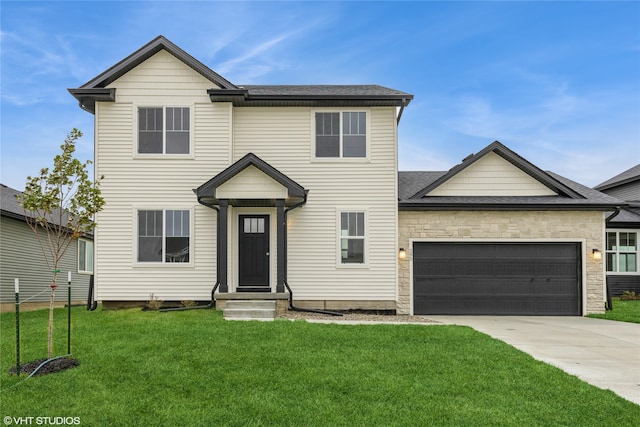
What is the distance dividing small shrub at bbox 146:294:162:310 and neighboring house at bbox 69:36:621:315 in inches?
6.4

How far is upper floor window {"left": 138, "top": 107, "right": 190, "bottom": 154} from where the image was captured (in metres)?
12.9

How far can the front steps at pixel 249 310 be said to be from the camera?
10787 mm

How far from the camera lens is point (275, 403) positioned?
5176 mm

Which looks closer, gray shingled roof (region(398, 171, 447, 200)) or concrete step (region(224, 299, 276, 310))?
concrete step (region(224, 299, 276, 310))

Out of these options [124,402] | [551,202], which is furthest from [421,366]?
[551,202]

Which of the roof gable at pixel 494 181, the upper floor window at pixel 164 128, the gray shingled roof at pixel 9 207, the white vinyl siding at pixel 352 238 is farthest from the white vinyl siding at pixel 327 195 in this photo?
the gray shingled roof at pixel 9 207

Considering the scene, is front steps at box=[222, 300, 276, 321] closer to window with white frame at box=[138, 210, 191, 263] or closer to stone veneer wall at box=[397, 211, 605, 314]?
window with white frame at box=[138, 210, 191, 263]

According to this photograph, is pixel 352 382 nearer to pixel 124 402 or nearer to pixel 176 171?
pixel 124 402

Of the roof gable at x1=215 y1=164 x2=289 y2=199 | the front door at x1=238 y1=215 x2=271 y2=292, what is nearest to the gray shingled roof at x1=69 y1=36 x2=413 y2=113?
the roof gable at x1=215 y1=164 x2=289 y2=199

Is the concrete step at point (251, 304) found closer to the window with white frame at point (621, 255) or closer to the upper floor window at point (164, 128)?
the upper floor window at point (164, 128)

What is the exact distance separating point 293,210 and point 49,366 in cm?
760

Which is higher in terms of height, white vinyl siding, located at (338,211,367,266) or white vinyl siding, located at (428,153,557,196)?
white vinyl siding, located at (428,153,557,196)

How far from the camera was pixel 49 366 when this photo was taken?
21.0ft

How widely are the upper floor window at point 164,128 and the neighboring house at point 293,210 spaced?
0.09ft
